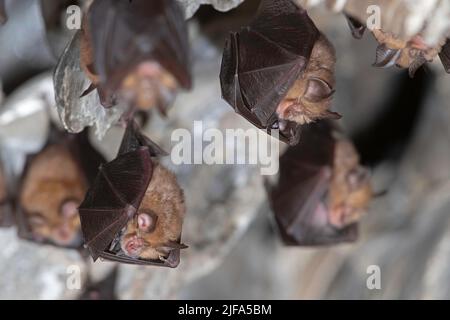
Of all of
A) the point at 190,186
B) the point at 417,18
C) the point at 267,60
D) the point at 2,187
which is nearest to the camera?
the point at 417,18

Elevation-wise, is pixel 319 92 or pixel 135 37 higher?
pixel 135 37

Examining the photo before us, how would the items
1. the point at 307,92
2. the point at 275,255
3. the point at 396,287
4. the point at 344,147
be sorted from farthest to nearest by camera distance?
1. the point at 275,255
2. the point at 396,287
3. the point at 344,147
4. the point at 307,92

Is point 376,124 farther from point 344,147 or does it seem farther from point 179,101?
point 179,101

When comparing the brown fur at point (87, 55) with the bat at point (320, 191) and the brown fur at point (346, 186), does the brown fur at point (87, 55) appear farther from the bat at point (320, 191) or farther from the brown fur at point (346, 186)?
the brown fur at point (346, 186)

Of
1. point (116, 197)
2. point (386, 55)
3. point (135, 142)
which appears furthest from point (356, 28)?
point (116, 197)

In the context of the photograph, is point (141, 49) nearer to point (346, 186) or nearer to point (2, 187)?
point (2, 187)

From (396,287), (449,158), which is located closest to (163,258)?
(396,287)

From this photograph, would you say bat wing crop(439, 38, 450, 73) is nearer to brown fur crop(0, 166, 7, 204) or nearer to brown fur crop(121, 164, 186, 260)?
brown fur crop(121, 164, 186, 260)
